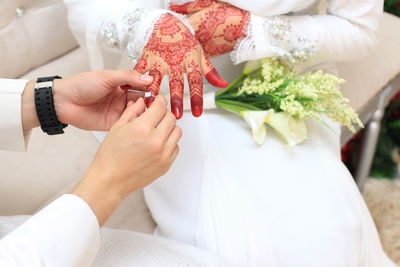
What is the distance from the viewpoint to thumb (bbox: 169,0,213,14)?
1057mm

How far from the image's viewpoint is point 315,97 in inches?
35.6

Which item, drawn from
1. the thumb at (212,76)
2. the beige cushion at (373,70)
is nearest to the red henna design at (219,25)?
the thumb at (212,76)

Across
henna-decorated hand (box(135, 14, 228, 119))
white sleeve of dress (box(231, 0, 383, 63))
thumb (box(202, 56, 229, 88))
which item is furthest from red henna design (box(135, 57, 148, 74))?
white sleeve of dress (box(231, 0, 383, 63))

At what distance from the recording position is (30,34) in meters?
1.24

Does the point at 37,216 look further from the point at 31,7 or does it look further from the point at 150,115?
the point at 31,7

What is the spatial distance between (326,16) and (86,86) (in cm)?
61

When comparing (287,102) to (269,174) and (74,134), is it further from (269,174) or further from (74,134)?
(74,134)

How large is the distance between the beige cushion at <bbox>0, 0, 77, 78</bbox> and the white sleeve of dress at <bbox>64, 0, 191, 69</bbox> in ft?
0.57

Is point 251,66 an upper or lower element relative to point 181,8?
lower

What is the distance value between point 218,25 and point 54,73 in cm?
56

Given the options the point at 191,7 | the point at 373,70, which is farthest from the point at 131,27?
the point at 373,70

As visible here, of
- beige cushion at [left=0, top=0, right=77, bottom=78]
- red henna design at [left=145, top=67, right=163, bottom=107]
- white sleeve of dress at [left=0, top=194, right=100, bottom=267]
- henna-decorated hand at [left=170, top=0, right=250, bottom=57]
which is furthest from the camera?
beige cushion at [left=0, top=0, right=77, bottom=78]

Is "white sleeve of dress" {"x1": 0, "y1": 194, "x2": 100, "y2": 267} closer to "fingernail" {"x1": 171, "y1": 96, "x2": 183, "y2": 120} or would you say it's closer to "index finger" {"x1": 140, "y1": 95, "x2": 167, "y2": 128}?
"index finger" {"x1": 140, "y1": 95, "x2": 167, "y2": 128}

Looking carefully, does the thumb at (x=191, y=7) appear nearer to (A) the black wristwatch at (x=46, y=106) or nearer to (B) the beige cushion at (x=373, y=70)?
(A) the black wristwatch at (x=46, y=106)
